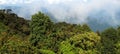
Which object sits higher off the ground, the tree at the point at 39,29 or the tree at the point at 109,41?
the tree at the point at 39,29

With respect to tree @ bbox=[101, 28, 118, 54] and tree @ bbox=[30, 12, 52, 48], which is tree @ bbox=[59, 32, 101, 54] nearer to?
tree @ bbox=[30, 12, 52, 48]

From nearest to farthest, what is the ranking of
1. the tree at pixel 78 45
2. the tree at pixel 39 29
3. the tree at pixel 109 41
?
1. the tree at pixel 78 45
2. the tree at pixel 39 29
3. the tree at pixel 109 41

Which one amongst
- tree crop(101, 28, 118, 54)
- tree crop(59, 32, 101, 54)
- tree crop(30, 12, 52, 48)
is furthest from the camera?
tree crop(101, 28, 118, 54)

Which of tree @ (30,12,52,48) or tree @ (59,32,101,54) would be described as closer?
tree @ (59,32,101,54)

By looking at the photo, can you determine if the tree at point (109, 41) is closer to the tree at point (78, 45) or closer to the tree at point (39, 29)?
the tree at point (78, 45)

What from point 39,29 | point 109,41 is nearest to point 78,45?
point 39,29

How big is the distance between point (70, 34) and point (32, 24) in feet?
27.4

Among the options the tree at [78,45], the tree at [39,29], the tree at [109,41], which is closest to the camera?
the tree at [78,45]

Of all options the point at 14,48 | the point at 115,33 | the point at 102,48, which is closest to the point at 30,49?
the point at 14,48

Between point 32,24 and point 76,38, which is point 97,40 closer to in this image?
point 76,38

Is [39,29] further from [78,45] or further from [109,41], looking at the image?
[109,41]

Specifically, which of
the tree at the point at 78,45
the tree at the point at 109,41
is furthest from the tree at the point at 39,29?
the tree at the point at 109,41

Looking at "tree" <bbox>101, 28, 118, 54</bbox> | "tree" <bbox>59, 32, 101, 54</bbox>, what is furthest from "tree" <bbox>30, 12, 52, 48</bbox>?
"tree" <bbox>101, 28, 118, 54</bbox>

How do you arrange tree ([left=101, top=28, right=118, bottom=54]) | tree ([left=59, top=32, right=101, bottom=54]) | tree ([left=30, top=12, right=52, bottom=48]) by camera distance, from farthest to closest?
1. tree ([left=101, top=28, right=118, bottom=54])
2. tree ([left=30, top=12, right=52, bottom=48])
3. tree ([left=59, top=32, right=101, bottom=54])
